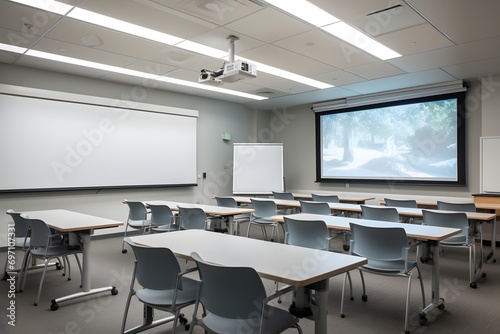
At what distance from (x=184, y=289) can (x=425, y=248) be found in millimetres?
2188

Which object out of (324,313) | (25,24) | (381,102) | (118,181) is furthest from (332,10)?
(118,181)

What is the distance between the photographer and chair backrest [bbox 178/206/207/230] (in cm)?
455

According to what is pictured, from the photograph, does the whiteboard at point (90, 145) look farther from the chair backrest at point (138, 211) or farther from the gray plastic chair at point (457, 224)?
the gray plastic chair at point (457, 224)

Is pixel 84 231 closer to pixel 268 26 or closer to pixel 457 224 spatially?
pixel 268 26

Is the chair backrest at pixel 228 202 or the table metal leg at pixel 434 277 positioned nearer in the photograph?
the table metal leg at pixel 434 277

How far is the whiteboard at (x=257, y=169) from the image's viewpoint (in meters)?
8.27

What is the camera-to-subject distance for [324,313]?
6.41ft

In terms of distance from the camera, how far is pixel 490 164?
607 centimetres

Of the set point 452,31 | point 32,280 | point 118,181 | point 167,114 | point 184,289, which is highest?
point 452,31

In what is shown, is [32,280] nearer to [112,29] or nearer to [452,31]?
[112,29]

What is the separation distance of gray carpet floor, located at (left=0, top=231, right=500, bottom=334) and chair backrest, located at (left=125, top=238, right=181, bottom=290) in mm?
801

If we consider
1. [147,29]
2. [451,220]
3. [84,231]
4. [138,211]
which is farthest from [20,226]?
[451,220]

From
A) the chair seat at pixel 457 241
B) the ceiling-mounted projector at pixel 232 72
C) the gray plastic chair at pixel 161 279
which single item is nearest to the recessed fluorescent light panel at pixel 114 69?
the ceiling-mounted projector at pixel 232 72

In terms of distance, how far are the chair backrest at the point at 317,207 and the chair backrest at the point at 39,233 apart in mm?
3375
